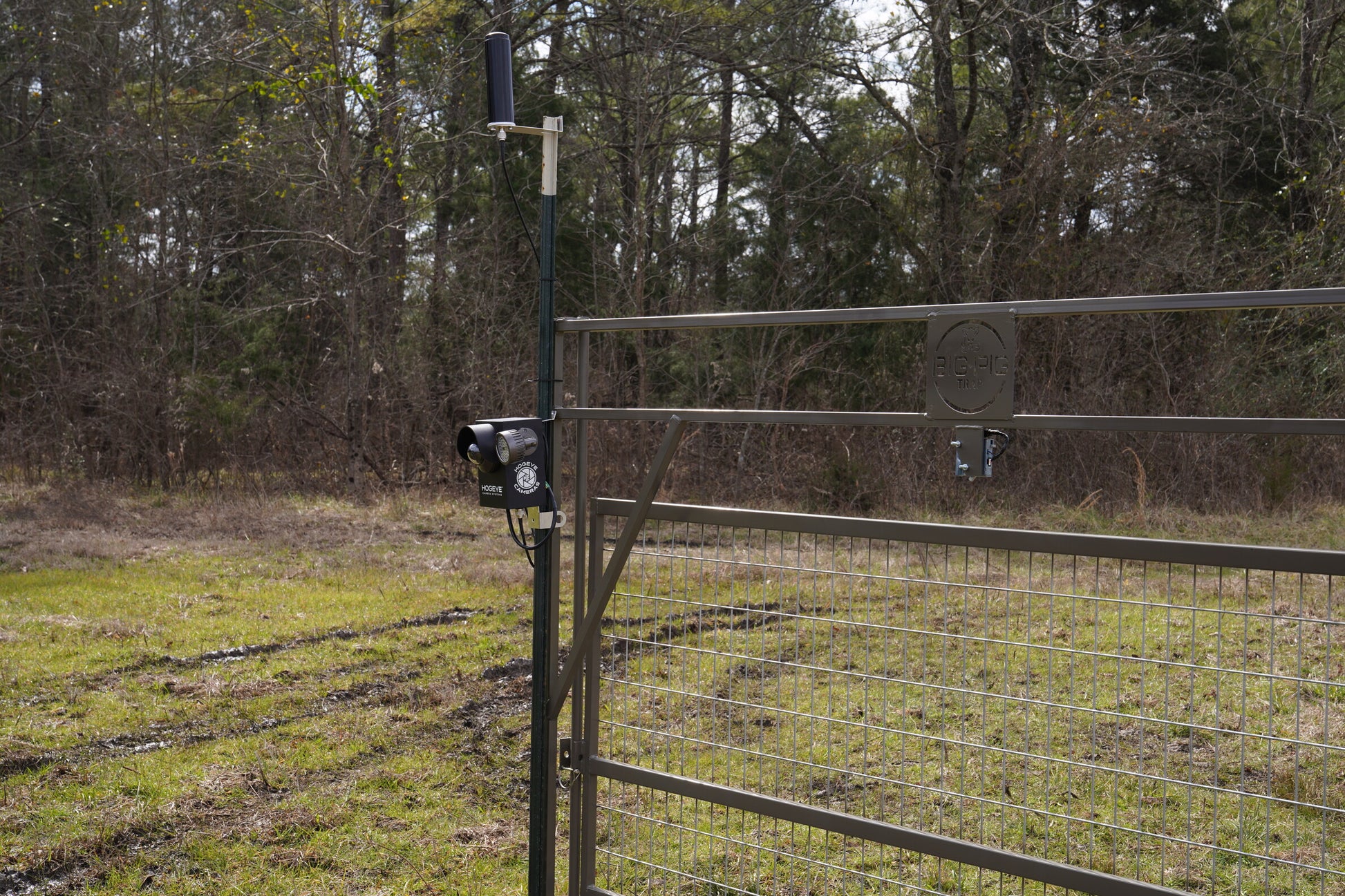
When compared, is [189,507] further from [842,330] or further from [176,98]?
[842,330]

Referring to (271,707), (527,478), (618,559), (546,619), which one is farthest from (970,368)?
(271,707)

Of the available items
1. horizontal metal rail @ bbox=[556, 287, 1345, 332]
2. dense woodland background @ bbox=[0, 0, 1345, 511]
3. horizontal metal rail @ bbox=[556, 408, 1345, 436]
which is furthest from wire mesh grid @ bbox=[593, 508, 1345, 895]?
dense woodland background @ bbox=[0, 0, 1345, 511]

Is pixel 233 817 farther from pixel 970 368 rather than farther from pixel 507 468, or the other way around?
pixel 970 368

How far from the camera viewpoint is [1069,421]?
7.23ft

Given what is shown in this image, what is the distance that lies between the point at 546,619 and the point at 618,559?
358 mm

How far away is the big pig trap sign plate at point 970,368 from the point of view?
7.61 ft

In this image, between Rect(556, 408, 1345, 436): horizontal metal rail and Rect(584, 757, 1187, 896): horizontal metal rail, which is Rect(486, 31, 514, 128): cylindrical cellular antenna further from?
Rect(584, 757, 1187, 896): horizontal metal rail

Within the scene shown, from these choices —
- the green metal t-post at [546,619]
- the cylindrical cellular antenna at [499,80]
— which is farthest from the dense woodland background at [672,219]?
the cylindrical cellular antenna at [499,80]

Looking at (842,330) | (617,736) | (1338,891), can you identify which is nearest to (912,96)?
(842,330)

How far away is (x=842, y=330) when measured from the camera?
1382 cm

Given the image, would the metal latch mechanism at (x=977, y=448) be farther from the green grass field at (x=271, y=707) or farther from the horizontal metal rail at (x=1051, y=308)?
the green grass field at (x=271, y=707)

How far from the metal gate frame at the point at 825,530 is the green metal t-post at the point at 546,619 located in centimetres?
2

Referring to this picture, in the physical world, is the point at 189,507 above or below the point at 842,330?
below

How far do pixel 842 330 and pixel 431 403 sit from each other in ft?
17.8
